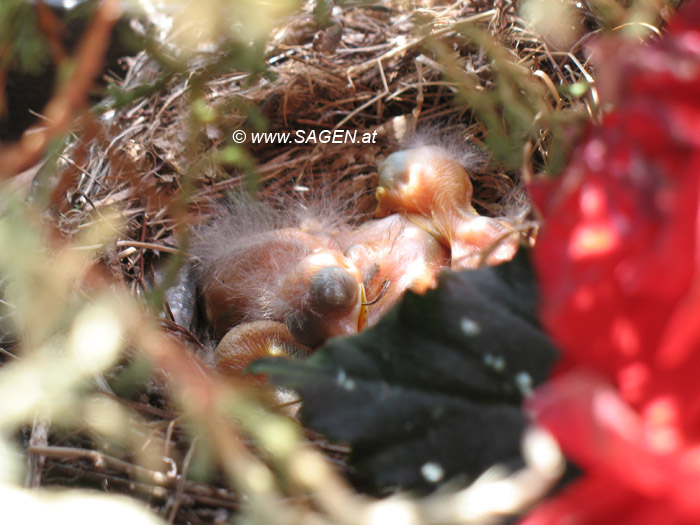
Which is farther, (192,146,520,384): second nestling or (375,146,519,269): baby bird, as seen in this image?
(375,146,519,269): baby bird

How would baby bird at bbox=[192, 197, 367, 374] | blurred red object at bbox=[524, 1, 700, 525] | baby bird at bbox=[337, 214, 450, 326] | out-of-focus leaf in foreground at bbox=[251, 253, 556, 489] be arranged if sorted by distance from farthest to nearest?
baby bird at bbox=[337, 214, 450, 326]
baby bird at bbox=[192, 197, 367, 374]
out-of-focus leaf in foreground at bbox=[251, 253, 556, 489]
blurred red object at bbox=[524, 1, 700, 525]

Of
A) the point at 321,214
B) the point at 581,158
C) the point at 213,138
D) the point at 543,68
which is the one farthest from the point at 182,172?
the point at 581,158

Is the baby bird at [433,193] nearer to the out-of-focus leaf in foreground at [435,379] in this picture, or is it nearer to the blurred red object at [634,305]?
the out-of-focus leaf in foreground at [435,379]

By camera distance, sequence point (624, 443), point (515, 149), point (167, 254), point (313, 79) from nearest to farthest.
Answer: point (624, 443) < point (515, 149) < point (167, 254) < point (313, 79)

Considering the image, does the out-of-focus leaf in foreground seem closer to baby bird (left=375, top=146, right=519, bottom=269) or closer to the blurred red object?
the blurred red object

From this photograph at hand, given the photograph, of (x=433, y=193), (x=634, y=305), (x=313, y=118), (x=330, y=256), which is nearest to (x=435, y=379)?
(x=634, y=305)

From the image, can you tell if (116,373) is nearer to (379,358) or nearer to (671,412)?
(379,358)

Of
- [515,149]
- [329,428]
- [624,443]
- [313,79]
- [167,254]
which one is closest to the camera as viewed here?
[624,443]

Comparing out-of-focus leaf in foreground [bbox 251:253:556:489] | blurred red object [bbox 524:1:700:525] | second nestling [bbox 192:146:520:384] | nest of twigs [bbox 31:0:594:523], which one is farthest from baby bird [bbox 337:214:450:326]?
blurred red object [bbox 524:1:700:525]
